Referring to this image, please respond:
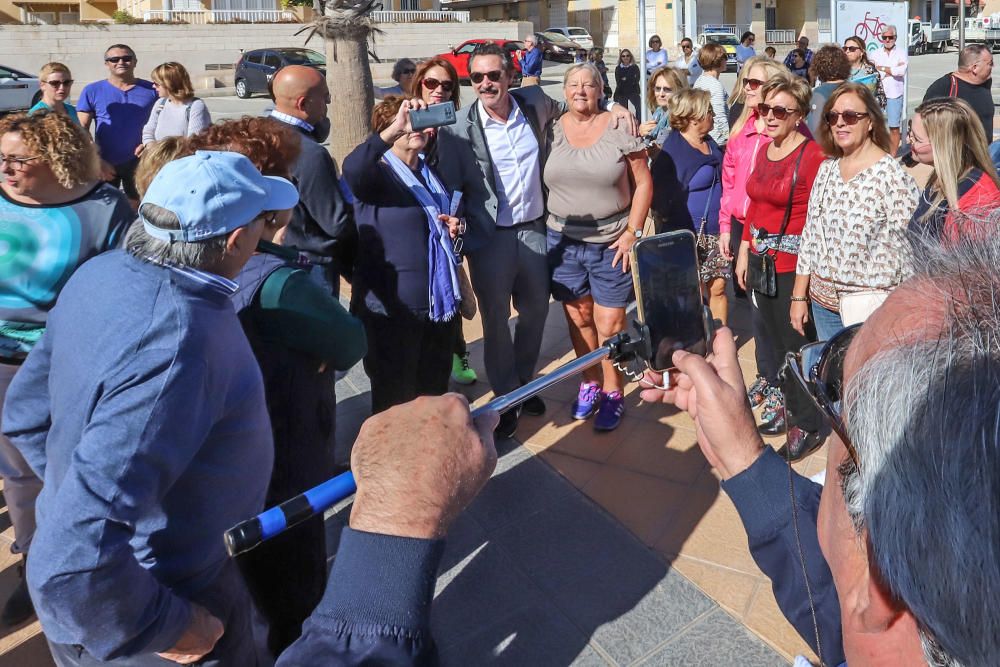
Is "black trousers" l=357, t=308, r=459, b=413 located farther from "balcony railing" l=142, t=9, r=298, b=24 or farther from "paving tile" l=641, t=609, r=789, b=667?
"balcony railing" l=142, t=9, r=298, b=24

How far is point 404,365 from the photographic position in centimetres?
366

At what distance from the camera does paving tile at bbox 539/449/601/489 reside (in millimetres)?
3700

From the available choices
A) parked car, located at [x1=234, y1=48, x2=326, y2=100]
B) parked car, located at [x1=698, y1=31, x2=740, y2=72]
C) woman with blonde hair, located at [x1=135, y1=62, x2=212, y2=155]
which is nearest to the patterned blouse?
woman with blonde hair, located at [x1=135, y1=62, x2=212, y2=155]

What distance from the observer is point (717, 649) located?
2.63 m

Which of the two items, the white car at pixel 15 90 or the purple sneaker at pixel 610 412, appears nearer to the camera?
the purple sneaker at pixel 610 412

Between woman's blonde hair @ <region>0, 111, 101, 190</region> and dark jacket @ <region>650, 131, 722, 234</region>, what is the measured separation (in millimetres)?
3038

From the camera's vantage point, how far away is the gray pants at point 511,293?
3.98m

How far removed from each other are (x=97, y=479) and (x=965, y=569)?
132 centimetres

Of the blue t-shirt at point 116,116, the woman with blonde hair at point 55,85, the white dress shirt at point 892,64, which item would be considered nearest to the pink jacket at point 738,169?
the blue t-shirt at point 116,116

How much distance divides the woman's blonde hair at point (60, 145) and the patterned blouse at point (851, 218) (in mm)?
2818

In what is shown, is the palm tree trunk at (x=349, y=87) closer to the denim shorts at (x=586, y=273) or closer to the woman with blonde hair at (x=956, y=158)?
the denim shorts at (x=586, y=273)

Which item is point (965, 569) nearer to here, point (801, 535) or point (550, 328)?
point (801, 535)

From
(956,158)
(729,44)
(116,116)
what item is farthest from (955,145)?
(729,44)

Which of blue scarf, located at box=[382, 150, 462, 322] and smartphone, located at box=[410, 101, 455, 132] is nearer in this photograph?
smartphone, located at box=[410, 101, 455, 132]
